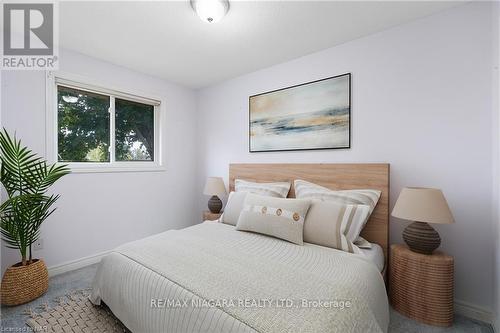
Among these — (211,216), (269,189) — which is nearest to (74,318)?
(211,216)

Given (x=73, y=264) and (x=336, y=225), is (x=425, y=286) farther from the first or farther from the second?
(x=73, y=264)

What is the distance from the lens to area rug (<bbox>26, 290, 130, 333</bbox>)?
5.16 ft

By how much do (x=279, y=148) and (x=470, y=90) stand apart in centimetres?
172

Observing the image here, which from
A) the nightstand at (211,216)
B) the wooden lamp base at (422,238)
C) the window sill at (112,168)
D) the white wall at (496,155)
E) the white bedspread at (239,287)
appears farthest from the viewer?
the nightstand at (211,216)

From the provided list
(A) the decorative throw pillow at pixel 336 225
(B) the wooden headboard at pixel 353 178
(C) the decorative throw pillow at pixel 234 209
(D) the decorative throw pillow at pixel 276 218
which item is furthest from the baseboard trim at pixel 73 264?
(A) the decorative throw pillow at pixel 336 225

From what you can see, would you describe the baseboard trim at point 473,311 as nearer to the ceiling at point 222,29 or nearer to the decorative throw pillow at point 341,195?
the decorative throw pillow at point 341,195

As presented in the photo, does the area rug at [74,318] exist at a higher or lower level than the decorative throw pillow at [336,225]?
lower

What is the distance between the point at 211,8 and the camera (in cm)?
167

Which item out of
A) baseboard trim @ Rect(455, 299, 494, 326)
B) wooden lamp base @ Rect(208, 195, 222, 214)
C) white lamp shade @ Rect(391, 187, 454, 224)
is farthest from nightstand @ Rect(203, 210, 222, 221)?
baseboard trim @ Rect(455, 299, 494, 326)

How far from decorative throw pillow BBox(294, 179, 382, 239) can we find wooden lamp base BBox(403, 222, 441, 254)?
32 cm

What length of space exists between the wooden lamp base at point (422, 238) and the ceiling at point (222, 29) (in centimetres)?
171

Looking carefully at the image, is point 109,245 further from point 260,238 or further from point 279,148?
point 279,148

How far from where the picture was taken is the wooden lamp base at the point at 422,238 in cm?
163

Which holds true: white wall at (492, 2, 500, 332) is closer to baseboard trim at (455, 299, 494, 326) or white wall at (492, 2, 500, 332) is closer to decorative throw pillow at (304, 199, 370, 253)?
baseboard trim at (455, 299, 494, 326)
